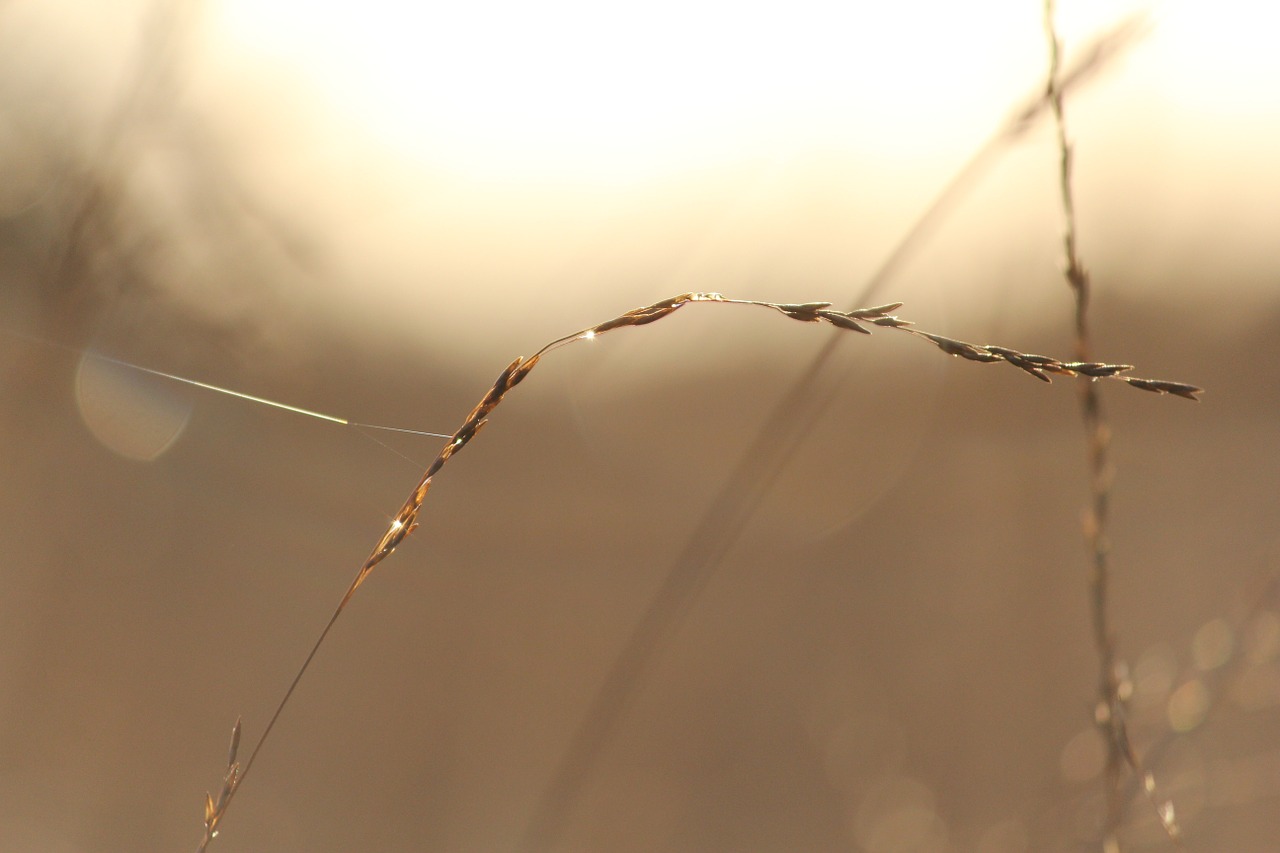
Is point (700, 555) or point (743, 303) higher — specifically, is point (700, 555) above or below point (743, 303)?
below

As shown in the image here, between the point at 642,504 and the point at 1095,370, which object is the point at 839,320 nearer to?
the point at 1095,370

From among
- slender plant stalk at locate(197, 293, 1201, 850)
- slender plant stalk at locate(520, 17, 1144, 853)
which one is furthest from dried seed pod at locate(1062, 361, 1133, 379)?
slender plant stalk at locate(520, 17, 1144, 853)

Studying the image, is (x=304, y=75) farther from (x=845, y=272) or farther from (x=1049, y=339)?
(x=1049, y=339)

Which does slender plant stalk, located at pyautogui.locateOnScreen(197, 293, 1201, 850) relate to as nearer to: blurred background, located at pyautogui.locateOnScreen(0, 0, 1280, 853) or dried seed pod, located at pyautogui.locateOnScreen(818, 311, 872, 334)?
dried seed pod, located at pyautogui.locateOnScreen(818, 311, 872, 334)

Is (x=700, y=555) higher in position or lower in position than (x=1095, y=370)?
lower

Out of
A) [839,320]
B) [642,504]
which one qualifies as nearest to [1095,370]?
[839,320]

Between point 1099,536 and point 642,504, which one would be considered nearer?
point 1099,536

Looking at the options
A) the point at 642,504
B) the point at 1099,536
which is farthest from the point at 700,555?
the point at 1099,536

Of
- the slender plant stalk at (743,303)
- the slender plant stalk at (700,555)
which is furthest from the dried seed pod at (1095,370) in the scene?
the slender plant stalk at (700,555)

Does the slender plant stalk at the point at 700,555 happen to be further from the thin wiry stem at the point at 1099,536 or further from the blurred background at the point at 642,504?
the thin wiry stem at the point at 1099,536

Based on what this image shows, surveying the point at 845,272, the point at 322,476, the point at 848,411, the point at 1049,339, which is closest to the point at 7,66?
the point at 322,476

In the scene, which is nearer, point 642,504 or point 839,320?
point 839,320
